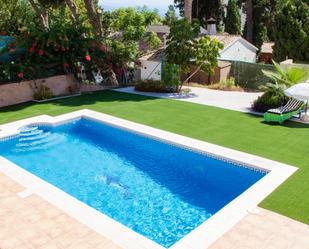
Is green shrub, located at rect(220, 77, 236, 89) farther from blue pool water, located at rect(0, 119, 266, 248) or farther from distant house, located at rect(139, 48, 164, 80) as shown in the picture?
blue pool water, located at rect(0, 119, 266, 248)

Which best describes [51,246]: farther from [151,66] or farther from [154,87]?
[151,66]

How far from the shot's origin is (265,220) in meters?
9.12

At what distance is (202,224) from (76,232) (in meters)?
3.16

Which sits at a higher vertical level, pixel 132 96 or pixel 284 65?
pixel 284 65

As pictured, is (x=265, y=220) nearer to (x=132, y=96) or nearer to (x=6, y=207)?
(x=6, y=207)

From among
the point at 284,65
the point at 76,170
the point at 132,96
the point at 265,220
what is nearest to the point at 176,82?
the point at 132,96

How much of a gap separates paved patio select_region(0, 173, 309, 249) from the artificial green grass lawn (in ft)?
2.37

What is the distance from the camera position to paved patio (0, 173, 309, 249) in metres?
8.19

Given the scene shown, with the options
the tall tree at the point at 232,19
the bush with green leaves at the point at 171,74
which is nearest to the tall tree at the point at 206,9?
the tall tree at the point at 232,19

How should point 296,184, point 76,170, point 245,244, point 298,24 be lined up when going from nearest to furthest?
1. point 245,244
2. point 296,184
3. point 76,170
4. point 298,24

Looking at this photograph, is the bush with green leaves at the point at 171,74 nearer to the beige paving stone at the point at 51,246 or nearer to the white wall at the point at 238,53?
the white wall at the point at 238,53

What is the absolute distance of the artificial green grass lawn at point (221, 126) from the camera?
10523 mm

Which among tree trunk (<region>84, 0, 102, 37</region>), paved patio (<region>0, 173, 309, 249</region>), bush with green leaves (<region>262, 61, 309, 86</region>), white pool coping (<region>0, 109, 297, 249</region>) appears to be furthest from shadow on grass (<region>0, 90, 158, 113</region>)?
paved patio (<region>0, 173, 309, 249</region>)

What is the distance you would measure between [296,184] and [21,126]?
41.9 ft
